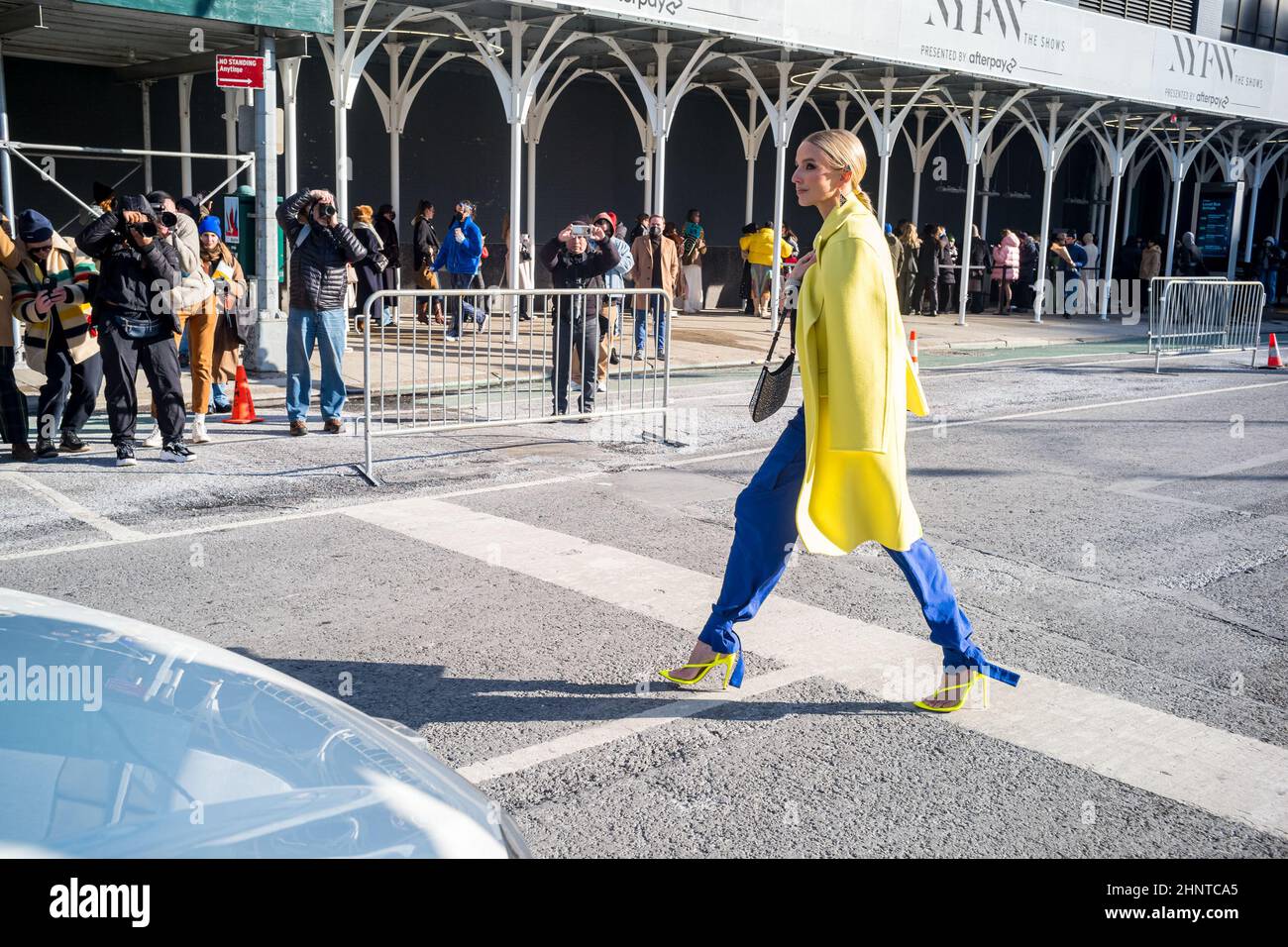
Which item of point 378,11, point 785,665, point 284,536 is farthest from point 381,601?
point 378,11

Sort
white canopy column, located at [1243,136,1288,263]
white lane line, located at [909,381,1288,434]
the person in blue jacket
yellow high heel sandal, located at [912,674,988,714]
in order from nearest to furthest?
yellow high heel sandal, located at [912,674,988,714]
white lane line, located at [909,381,1288,434]
the person in blue jacket
white canopy column, located at [1243,136,1288,263]

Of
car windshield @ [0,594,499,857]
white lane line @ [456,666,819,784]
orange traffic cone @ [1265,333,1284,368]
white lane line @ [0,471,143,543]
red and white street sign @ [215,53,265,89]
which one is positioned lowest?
white lane line @ [456,666,819,784]

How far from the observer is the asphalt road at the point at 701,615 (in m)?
3.91

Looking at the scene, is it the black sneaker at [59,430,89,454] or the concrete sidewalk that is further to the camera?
the concrete sidewalk

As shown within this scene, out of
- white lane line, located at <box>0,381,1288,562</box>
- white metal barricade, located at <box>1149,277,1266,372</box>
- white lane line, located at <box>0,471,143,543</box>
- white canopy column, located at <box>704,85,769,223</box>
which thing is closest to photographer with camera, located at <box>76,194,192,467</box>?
white lane line, located at <box>0,471,143,543</box>

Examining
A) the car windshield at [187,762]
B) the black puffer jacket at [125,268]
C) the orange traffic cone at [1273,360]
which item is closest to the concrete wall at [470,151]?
the black puffer jacket at [125,268]

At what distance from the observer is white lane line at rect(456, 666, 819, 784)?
4.14 metres

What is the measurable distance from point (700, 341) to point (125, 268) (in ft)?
36.0

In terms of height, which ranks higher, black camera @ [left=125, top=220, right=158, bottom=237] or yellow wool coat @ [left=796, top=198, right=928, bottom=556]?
black camera @ [left=125, top=220, right=158, bottom=237]

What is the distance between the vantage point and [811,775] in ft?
13.5

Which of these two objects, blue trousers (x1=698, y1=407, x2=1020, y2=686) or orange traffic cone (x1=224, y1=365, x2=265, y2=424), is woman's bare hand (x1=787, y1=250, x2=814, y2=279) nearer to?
blue trousers (x1=698, y1=407, x2=1020, y2=686)

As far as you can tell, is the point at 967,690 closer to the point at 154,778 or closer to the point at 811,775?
the point at 811,775
